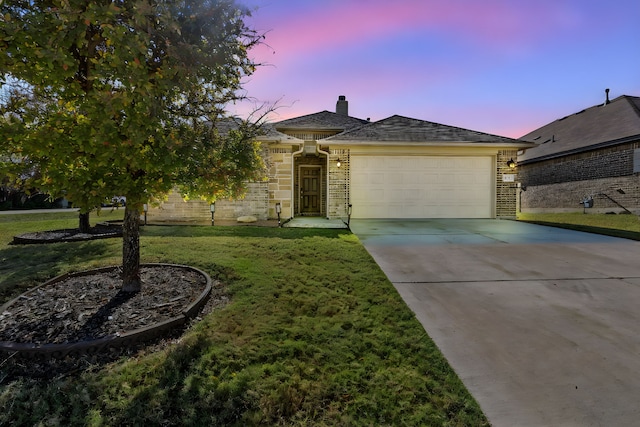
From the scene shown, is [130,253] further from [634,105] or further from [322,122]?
[634,105]

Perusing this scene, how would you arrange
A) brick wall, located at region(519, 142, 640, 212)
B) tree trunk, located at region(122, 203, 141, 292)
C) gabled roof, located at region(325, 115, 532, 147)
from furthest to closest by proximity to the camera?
brick wall, located at region(519, 142, 640, 212)
gabled roof, located at region(325, 115, 532, 147)
tree trunk, located at region(122, 203, 141, 292)

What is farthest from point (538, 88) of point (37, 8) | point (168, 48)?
point (37, 8)

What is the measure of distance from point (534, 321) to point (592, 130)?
20.2 metres

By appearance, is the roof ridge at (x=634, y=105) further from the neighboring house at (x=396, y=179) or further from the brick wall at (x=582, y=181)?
the neighboring house at (x=396, y=179)

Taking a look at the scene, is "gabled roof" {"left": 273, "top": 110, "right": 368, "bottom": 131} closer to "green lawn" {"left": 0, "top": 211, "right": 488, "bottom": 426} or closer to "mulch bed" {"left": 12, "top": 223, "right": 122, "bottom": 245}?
"mulch bed" {"left": 12, "top": 223, "right": 122, "bottom": 245}

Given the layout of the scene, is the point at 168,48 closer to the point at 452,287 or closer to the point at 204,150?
the point at 204,150

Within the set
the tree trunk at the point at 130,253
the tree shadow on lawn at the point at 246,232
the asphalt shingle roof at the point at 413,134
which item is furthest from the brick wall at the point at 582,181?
the tree trunk at the point at 130,253

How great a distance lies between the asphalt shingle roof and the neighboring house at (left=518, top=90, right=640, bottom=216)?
3841 mm

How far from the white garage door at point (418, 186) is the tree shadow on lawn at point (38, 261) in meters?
8.43

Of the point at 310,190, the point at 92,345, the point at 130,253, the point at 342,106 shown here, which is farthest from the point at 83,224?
the point at 342,106

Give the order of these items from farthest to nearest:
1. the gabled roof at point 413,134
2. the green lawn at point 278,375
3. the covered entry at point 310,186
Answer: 1. the covered entry at point 310,186
2. the gabled roof at point 413,134
3. the green lawn at point 278,375

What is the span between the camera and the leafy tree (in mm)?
2441

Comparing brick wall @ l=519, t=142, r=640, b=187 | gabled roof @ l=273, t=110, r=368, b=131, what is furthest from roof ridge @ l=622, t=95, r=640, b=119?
gabled roof @ l=273, t=110, r=368, b=131

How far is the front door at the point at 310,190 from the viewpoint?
1491 cm
